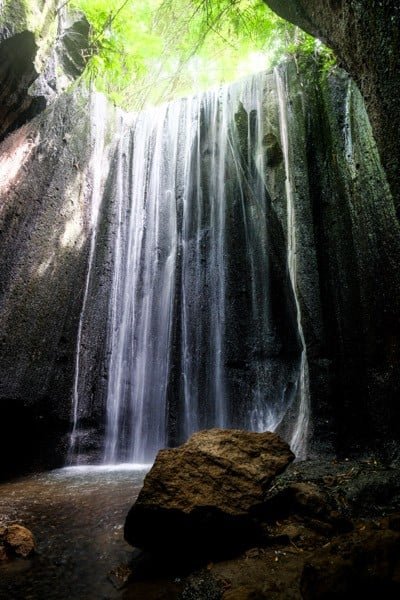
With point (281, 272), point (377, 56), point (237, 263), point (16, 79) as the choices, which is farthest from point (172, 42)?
point (377, 56)

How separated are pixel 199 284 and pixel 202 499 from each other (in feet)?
20.1

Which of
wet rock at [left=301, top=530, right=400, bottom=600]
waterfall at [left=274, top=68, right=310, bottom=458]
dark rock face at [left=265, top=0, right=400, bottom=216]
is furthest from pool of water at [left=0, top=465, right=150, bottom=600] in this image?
dark rock face at [left=265, top=0, right=400, bottom=216]

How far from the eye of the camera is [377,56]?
2480 millimetres

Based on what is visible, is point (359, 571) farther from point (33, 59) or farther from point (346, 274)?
point (33, 59)

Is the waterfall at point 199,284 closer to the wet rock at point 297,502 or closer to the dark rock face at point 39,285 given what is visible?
the dark rock face at point 39,285

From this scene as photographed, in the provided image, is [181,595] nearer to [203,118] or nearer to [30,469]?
[30,469]

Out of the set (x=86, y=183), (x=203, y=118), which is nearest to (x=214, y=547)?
(x=86, y=183)

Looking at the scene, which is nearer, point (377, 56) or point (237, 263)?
point (377, 56)

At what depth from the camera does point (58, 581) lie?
2.55 metres

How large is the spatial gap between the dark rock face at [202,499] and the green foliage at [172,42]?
5.44 meters

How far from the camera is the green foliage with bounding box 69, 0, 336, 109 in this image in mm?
6828

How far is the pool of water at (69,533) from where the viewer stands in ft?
8.10

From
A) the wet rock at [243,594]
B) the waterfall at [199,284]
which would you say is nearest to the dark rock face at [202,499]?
the wet rock at [243,594]

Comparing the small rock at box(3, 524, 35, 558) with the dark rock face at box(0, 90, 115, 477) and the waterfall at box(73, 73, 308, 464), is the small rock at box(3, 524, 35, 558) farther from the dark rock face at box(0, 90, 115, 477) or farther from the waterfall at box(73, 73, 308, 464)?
the waterfall at box(73, 73, 308, 464)
